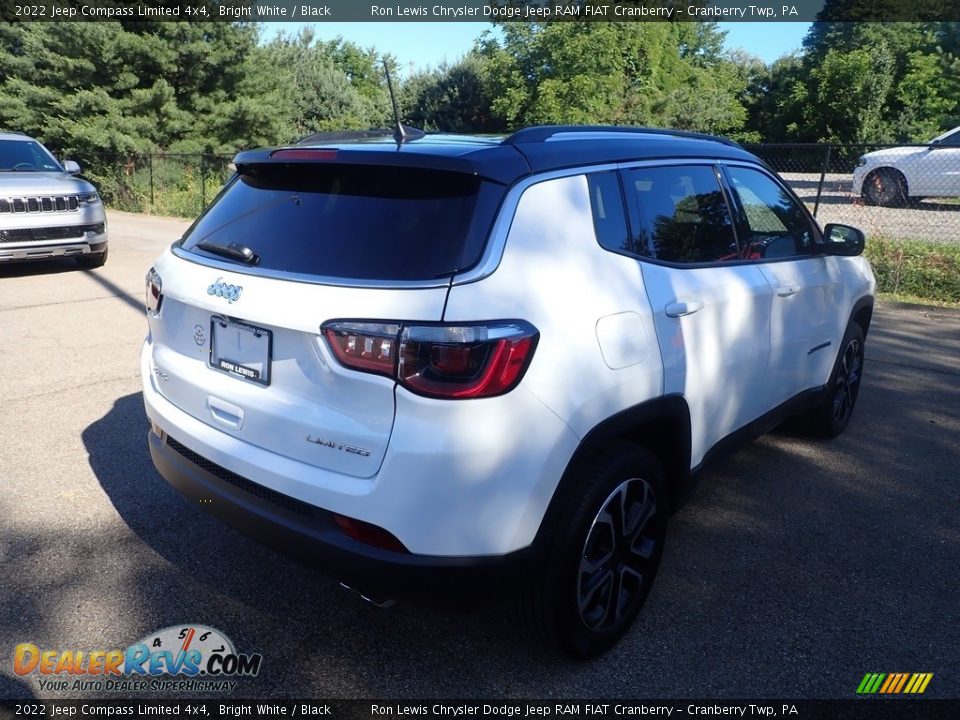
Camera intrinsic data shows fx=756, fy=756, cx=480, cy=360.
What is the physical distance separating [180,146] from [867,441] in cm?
2447

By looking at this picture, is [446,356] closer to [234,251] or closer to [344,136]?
[234,251]

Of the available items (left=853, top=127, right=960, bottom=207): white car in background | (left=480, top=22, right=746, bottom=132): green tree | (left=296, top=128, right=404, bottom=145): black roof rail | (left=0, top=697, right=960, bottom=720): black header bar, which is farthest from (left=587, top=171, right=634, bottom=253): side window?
(left=480, top=22, right=746, bottom=132): green tree

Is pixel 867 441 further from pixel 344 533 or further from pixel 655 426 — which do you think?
pixel 344 533

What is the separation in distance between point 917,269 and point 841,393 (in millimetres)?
5825

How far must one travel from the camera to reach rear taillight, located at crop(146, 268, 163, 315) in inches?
115

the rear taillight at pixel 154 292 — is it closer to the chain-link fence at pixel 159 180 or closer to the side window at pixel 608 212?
the side window at pixel 608 212

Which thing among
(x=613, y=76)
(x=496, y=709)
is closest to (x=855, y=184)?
(x=496, y=709)

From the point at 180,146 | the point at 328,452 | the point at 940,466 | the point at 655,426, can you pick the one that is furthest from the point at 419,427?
the point at 180,146

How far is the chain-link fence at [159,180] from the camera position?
63.5 ft

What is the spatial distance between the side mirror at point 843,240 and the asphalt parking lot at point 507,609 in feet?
4.08

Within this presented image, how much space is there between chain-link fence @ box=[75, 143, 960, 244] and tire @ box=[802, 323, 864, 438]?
567 centimetres

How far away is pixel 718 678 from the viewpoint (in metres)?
2.59

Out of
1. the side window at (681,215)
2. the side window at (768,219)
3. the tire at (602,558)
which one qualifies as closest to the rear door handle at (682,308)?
the side window at (681,215)

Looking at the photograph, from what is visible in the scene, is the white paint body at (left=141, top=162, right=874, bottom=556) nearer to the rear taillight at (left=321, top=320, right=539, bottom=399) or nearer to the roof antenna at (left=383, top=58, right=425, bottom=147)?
the rear taillight at (left=321, top=320, right=539, bottom=399)
